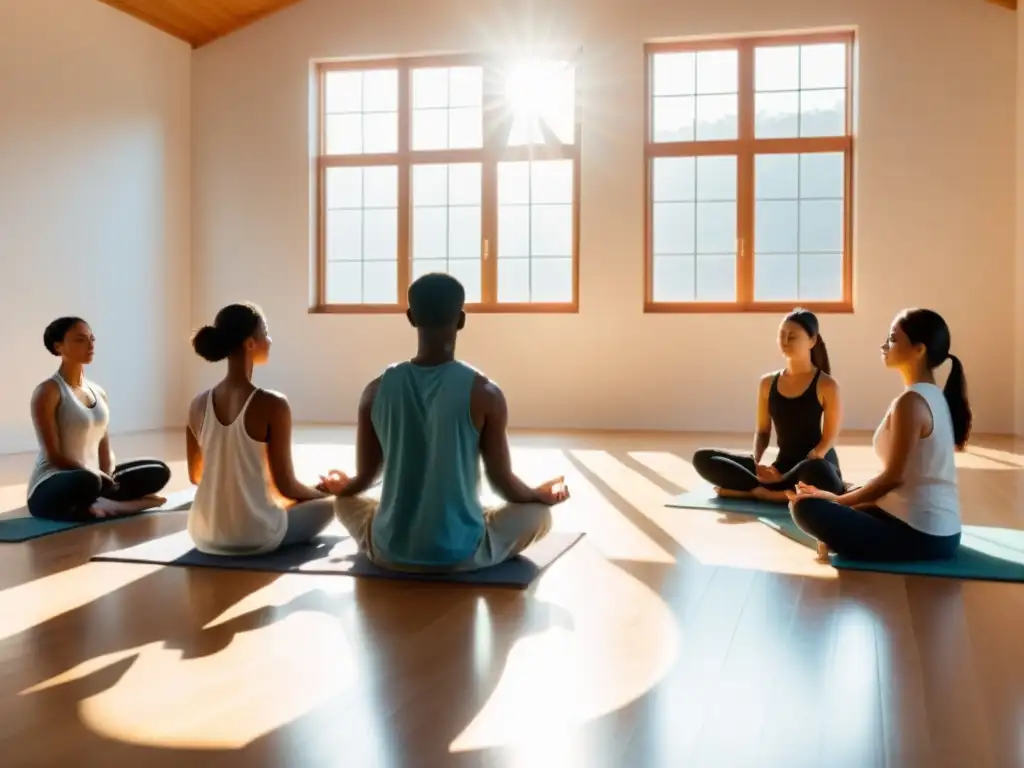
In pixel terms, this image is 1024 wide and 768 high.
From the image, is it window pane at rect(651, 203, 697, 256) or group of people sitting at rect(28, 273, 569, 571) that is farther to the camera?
window pane at rect(651, 203, 697, 256)

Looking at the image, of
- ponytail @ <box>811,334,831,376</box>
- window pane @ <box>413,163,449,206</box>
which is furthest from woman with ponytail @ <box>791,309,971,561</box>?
window pane @ <box>413,163,449,206</box>

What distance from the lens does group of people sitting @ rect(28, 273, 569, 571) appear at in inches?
115

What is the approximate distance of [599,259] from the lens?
8.87m

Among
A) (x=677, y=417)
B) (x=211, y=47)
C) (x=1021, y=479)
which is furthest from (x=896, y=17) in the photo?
(x=211, y=47)

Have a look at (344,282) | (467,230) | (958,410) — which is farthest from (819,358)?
(344,282)

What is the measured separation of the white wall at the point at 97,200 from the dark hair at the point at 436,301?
5.35m

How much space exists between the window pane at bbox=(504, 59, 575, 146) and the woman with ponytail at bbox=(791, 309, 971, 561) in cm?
626

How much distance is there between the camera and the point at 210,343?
3182 mm

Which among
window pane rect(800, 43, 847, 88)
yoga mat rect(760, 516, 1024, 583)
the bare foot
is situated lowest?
yoga mat rect(760, 516, 1024, 583)

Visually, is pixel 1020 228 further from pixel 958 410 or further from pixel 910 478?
pixel 910 478

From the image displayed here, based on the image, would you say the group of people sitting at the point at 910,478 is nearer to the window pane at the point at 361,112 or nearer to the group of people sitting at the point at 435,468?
the group of people sitting at the point at 435,468

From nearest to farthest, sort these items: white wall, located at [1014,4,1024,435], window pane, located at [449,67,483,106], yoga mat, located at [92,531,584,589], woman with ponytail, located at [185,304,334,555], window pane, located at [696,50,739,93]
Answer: yoga mat, located at [92,531,584,589] → woman with ponytail, located at [185,304,334,555] → white wall, located at [1014,4,1024,435] → window pane, located at [696,50,739,93] → window pane, located at [449,67,483,106]

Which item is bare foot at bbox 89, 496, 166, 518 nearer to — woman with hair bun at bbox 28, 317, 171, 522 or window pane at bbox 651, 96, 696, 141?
woman with hair bun at bbox 28, 317, 171, 522

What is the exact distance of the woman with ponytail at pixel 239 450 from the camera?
3.23 meters
